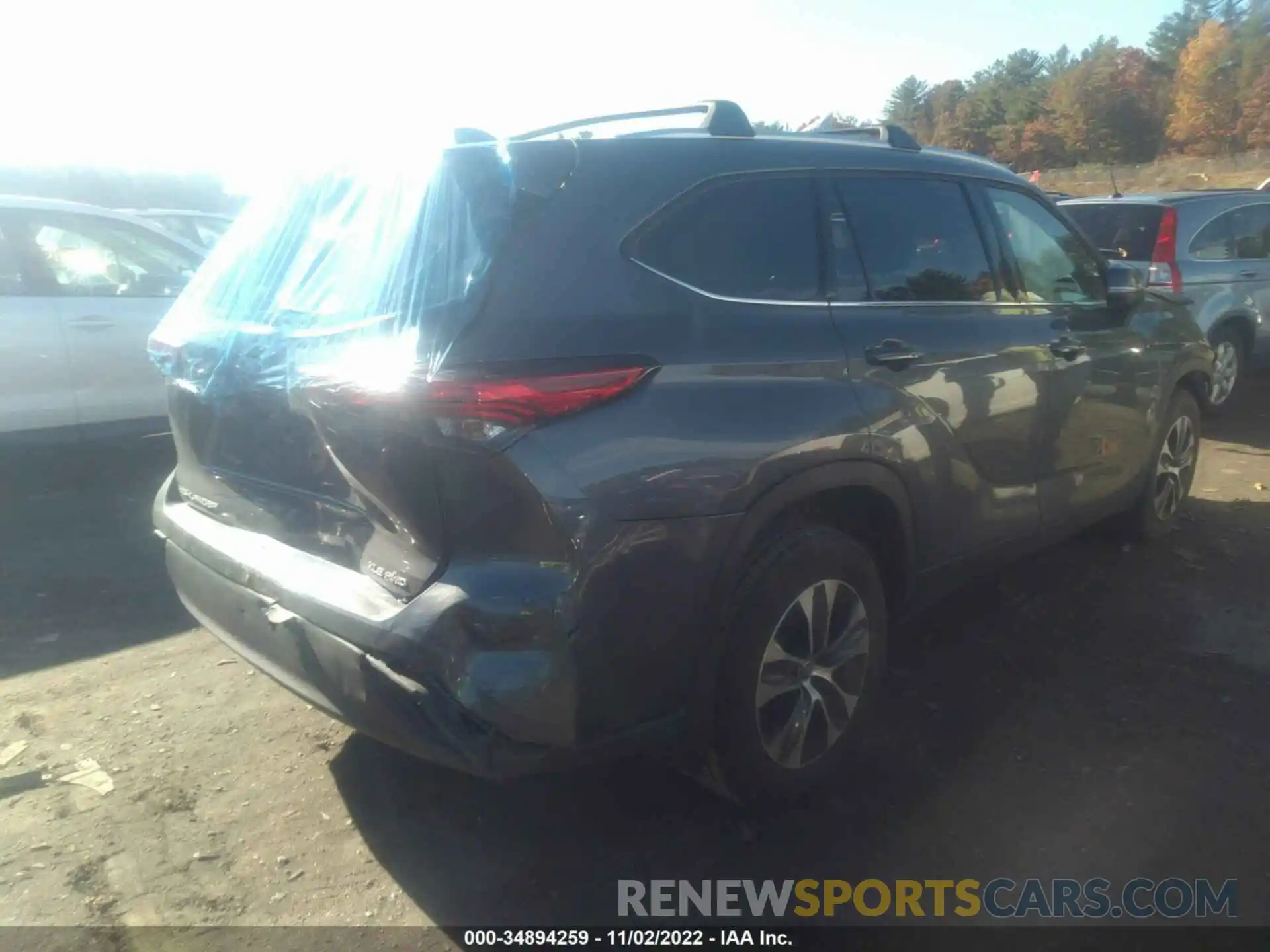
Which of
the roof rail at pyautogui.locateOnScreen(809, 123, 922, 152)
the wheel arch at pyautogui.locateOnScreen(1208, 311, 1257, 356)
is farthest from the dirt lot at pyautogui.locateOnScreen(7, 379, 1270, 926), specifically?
the wheel arch at pyautogui.locateOnScreen(1208, 311, 1257, 356)

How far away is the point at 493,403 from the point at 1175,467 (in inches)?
167

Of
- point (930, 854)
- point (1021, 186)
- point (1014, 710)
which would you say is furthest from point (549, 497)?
point (1021, 186)

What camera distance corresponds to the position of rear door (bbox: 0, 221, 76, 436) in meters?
6.30

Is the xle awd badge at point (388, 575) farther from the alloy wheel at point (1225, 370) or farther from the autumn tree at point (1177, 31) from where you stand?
the autumn tree at point (1177, 31)

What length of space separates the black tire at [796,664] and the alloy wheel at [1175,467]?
8.40ft

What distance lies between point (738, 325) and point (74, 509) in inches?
198

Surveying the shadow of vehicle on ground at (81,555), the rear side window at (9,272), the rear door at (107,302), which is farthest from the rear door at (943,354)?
the rear side window at (9,272)

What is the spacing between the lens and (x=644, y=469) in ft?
8.41

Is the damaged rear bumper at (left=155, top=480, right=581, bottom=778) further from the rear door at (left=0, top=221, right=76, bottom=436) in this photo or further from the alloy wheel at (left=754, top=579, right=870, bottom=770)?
the rear door at (left=0, top=221, right=76, bottom=436)

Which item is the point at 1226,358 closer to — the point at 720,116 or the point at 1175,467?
the point at 1175,467

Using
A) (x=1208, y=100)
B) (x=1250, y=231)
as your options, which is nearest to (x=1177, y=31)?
(x=1208, y=100)

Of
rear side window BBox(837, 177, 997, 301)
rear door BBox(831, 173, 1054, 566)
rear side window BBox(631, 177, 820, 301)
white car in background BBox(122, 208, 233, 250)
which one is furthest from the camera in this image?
white car in background BBox(122, 208, 233, 250)

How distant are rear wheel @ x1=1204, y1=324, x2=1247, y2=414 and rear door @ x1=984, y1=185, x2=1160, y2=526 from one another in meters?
4.10

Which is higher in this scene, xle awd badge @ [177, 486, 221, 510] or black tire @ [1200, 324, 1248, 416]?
Result: xle awd badge @ [177, 486, 221, 510]
